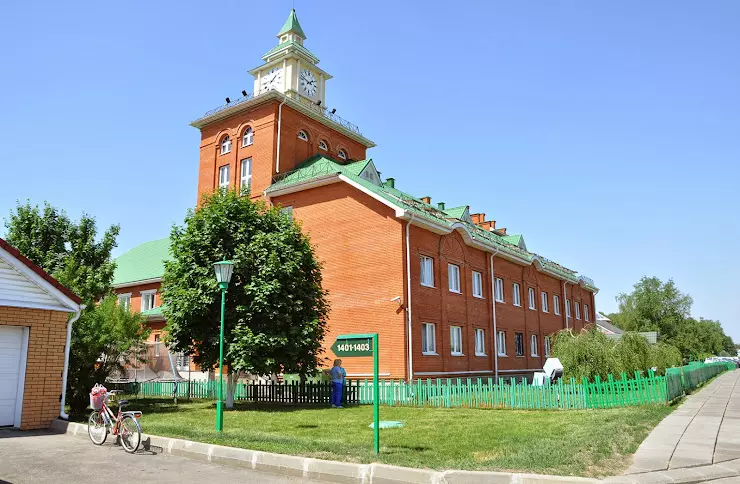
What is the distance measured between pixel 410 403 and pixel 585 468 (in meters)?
11.1

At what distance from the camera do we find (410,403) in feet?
59.9

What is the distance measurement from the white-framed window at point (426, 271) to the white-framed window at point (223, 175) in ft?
40.0

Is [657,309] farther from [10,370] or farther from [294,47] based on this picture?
[10,370]

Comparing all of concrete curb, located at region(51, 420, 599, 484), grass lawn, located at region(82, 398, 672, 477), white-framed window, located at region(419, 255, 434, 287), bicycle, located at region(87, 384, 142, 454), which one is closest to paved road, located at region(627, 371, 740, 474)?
grass lawn, located at region(82, 398, 672, 477)

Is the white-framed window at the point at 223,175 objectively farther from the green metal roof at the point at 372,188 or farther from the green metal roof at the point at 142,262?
the green metal roof at the point at 142,262

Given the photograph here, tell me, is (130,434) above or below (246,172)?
below

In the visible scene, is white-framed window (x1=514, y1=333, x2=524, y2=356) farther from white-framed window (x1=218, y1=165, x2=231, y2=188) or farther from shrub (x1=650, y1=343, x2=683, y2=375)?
white-framed window (x1=218, y1=165, x2=231, y2=188)

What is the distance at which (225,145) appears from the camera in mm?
30547

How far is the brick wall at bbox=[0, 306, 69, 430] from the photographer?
1248 centimetres

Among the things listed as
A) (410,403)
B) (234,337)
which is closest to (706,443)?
(410,403)

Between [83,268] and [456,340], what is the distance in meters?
16.1

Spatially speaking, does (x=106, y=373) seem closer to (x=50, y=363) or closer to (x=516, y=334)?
(x=50, y=363)

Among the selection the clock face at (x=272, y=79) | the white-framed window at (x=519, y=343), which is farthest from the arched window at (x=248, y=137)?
the white-framed window at (x=519, y=343)

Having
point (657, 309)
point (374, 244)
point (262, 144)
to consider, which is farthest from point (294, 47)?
point (657, 309)
